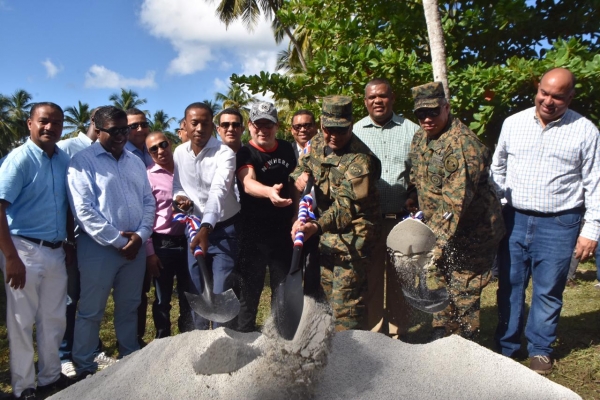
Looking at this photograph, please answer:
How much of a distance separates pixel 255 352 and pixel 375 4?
13.0ft

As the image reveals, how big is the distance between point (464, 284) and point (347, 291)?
76cm

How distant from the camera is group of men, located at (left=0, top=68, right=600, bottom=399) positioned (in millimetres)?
2951

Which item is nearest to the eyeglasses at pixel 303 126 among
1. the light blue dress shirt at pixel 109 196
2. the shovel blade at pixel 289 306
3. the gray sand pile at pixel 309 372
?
the light blue dress shirt at pixel 109 196

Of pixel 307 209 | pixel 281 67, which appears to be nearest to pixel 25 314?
pixel 307 209

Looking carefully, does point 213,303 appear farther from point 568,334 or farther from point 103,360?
point 568,334

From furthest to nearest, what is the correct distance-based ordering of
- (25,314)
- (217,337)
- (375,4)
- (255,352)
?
(375,4) → (25,314) → (217,337) → (255,352)

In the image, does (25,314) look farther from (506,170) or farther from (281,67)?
(281,67)

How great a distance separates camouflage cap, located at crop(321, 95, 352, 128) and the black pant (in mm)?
820

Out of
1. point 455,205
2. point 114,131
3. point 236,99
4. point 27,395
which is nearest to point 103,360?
point 27,395

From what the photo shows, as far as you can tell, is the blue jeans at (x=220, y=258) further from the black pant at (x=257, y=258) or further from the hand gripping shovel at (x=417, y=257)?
the hand gripping shovel at (x=417, y=257)

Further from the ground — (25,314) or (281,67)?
(281,67)

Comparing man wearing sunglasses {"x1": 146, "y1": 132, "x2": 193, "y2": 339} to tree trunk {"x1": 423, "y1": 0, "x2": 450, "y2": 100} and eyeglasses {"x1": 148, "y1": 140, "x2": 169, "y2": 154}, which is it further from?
tree trunk {"x1": 423, "y1": 0, "x2": 450, "y2": 100}

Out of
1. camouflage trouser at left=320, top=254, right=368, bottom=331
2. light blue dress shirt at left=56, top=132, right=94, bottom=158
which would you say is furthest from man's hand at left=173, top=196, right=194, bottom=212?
camouflage trouser at left=320, top=254, right=368, bottom=331

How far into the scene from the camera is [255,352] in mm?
2510
